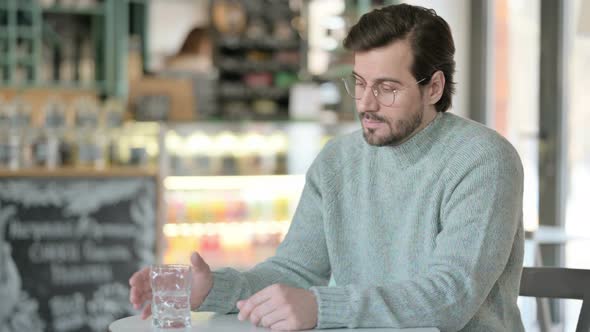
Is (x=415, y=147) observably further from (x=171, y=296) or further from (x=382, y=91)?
(x=171, y=296)

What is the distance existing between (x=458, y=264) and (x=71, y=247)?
3.47m

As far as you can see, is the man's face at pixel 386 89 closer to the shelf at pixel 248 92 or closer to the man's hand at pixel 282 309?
the man's hand at pixel 282 309

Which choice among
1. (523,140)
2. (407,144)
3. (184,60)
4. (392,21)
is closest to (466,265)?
(407,144)

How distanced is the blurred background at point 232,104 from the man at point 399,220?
3037 mm

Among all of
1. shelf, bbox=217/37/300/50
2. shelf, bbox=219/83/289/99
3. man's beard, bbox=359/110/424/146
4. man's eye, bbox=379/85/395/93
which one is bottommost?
shelf, bbox=219/83/289/99

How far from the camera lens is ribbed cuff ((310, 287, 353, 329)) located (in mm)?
1628

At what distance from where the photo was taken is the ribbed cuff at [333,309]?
5.34ft

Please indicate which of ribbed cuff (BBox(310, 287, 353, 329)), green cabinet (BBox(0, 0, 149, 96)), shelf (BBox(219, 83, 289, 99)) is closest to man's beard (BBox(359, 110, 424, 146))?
ribbed cuff (BBox(310, 287, 353, 329))

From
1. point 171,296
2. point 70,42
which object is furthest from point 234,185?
point 171,296

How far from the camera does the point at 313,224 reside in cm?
206

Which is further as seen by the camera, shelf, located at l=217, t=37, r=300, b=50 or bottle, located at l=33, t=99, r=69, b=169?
shelf, located at l=217, t=37, r=300, b=50

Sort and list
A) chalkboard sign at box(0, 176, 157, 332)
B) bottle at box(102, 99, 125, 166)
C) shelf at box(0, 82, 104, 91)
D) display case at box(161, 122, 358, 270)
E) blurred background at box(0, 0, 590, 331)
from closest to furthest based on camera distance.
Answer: chalkboard sign at box(0, 176, 157, 332), blurred background at box(0, 0, 590, 331), bottle at box(102, 99, 125, 166), display case at box(161, 122, 358, 270), shelf at box(0, 82, 104, 91)

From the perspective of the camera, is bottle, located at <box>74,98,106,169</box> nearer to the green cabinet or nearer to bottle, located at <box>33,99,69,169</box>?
bottle, located at <box>33,99,69,169</box>

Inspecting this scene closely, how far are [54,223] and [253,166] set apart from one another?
222 cm
